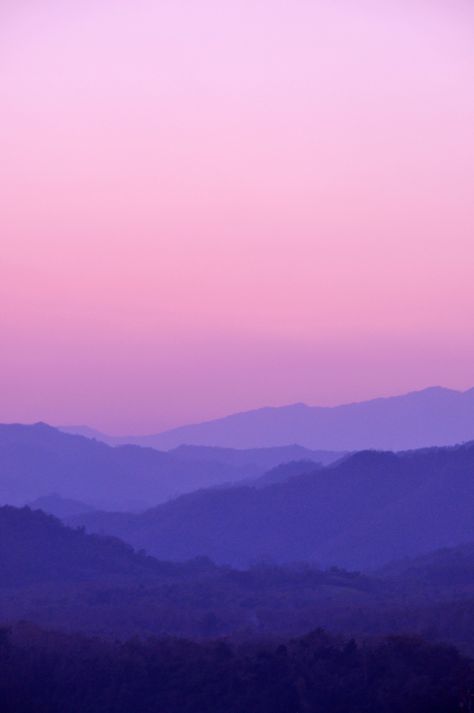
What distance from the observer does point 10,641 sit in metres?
44.7

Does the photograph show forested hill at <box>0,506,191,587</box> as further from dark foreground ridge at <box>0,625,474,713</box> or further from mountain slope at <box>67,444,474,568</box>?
dark foreground ridge at <box>0,625,474,713</box>

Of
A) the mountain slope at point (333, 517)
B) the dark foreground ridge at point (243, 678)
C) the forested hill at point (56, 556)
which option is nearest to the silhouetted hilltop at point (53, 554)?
the forested hill at point (56, 556)

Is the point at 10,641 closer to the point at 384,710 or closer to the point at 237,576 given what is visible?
the point at 384,710

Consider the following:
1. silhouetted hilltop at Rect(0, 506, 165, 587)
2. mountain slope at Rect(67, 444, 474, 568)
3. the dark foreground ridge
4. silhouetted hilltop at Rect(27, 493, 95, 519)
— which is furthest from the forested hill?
silhouetted hilltop at Rect(27, 493, 95, 519)

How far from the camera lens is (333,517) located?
11844 centimetres

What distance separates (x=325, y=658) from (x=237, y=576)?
37.1m

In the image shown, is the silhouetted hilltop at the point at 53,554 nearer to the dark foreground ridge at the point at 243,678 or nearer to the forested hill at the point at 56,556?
the forested hill at the point at 56,556

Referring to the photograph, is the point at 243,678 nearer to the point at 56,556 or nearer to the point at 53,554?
the point at 56,556

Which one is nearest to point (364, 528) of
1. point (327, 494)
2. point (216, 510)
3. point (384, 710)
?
point (327, 494)

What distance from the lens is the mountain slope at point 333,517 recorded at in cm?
10944

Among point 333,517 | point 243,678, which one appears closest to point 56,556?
point 333,517

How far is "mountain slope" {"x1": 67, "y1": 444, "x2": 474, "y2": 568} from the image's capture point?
359 feet

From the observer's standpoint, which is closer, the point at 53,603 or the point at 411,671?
the point at 411,671

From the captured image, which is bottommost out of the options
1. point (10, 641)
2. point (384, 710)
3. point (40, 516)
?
point (384, 710)
